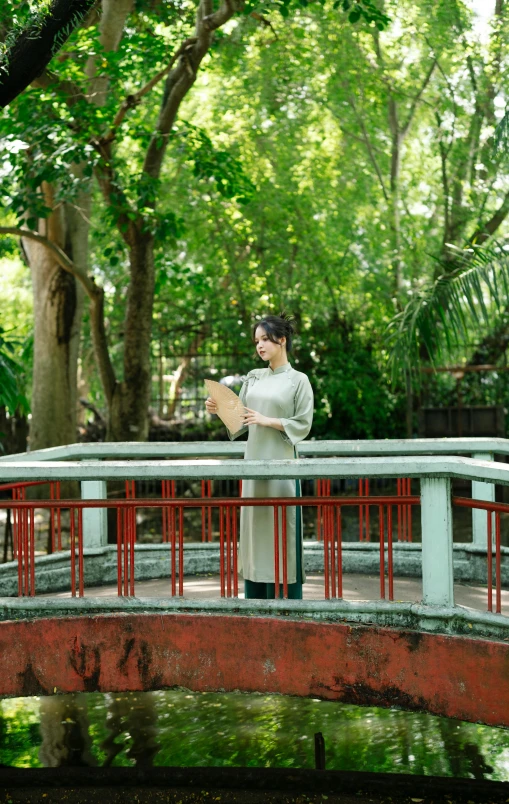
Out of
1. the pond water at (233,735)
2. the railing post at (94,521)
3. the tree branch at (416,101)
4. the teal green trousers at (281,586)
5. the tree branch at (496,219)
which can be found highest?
the tree branch at (416,101)

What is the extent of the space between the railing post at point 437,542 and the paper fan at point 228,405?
107 centimetres

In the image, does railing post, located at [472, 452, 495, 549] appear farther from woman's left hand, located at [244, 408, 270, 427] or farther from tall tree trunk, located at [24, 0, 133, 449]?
tall tree trunk, located at [24, 0, 133, 449]

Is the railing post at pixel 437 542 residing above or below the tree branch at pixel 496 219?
below

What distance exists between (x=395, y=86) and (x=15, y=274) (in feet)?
41.6

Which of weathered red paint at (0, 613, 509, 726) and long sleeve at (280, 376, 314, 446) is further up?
long sleeve at (280, 376, 314, 446)

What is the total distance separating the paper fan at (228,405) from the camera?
5.21 m

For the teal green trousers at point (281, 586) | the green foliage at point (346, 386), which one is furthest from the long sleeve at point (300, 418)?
the green foliage at point (346, 386)

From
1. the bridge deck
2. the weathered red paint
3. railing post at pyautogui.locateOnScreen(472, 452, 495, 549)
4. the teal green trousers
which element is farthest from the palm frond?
the weathered red paint

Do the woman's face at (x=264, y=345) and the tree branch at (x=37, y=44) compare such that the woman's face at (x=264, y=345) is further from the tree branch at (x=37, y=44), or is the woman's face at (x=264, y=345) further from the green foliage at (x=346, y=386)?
the green foliage at (x=346, y=386)

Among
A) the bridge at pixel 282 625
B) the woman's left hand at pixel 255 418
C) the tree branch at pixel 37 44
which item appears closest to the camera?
the bridge at pixel 282 625

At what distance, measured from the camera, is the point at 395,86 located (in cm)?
1964

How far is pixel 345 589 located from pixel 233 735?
184 centimetres

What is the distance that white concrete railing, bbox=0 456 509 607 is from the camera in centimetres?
469

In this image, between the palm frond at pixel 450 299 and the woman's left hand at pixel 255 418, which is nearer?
the woman's left hand at pixel 255 418
